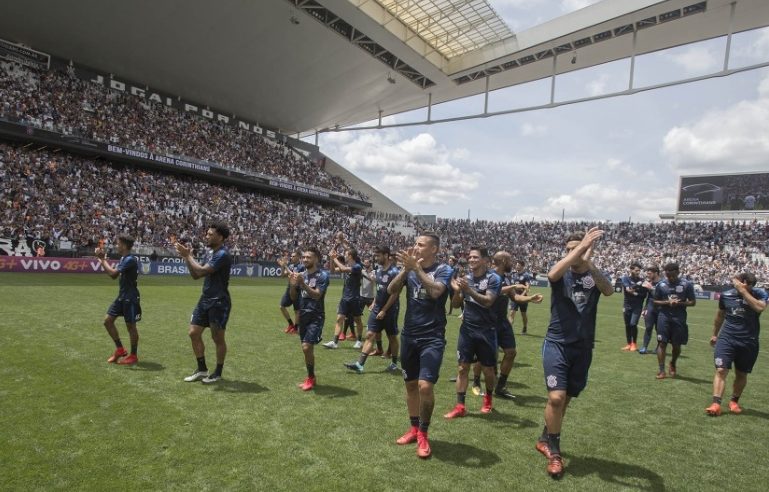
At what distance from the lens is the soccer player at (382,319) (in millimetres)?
8008

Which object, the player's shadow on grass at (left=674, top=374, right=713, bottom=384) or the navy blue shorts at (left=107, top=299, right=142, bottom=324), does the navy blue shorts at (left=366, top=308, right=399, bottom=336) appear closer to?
the navy blue shorts at (left=107, top=299, right=142, bottom=324)

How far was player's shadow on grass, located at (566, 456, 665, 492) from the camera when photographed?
4254 millimetres

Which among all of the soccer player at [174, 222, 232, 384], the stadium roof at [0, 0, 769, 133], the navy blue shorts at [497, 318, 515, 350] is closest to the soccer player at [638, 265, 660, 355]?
the navy blue shorts at [497, 318, 515, 350]

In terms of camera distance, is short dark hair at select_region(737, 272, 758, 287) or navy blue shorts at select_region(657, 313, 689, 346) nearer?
short dark hair at select_region(737, 272, 758, 287)

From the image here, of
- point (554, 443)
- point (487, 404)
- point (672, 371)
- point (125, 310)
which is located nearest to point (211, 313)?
Answer: point (125, 310)

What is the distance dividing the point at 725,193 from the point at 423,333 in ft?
199

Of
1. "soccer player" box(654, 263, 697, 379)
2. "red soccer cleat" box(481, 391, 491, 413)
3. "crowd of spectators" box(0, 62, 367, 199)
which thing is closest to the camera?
"red soccer cleat" box(481, 391, 491, 413)

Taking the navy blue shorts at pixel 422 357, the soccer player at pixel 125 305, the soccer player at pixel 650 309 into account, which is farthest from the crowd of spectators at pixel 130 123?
the soccer player at pixel 650 309

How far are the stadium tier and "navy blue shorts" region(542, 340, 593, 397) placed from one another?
998 inches

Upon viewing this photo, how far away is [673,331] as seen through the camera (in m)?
8.55

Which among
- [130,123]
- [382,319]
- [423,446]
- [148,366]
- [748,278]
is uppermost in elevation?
[130,123]

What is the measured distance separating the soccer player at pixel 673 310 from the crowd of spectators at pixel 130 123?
3365cm

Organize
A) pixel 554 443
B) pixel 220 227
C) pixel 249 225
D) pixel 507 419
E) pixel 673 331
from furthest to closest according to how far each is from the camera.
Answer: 1. pixel 249 225
2. pixel 673 331
3. pixel 220 227
4. pixel 507 419
5. pixel 554 443

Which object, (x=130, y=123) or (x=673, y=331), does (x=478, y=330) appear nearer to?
(x=673, y=331)
